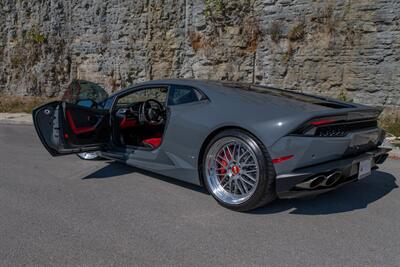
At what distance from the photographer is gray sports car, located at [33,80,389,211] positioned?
3.14 m

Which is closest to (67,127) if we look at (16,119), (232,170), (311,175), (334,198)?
(232,170)

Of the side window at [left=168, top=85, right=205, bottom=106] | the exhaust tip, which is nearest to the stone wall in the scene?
the side window at [left=168, top=85, right=205, bottom=106]

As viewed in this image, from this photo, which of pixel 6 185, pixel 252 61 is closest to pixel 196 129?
pixel 6 185

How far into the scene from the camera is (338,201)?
3.77 meters

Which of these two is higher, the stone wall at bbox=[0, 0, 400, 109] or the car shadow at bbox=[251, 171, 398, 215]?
the stone wall at bbox=[0, 0, 400, 109]

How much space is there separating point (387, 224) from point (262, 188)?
116 cm

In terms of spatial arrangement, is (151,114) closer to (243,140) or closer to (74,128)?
(74,128)

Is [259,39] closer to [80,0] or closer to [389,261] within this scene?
[80,0]

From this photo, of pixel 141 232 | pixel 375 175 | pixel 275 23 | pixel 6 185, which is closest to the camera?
pixel 141 232

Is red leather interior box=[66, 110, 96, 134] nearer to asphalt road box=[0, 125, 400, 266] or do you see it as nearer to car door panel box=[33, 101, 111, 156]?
car door panel box=[33, 101, 111, 156]

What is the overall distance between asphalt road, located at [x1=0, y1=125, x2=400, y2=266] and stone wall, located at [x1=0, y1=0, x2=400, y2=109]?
5.16 meters

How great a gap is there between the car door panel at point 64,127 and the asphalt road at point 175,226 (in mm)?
430

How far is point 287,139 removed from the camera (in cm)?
311

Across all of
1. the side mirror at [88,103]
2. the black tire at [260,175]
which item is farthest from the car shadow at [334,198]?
the side mirror at [88,103]
